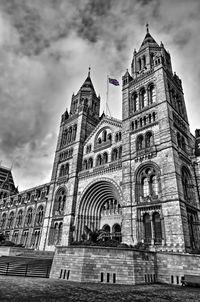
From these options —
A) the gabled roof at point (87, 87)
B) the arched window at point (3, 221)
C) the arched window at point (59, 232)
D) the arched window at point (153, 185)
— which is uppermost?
the gabled roof at point (87, 87)

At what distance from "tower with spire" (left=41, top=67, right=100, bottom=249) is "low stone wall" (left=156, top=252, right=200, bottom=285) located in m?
14.3

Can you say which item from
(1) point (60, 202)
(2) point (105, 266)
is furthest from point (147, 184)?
(1) point (60, 202)

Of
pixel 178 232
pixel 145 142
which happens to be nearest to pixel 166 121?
pixel 145 142

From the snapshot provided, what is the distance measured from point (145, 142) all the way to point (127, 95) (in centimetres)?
964

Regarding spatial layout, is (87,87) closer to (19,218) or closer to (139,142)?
(139,142)

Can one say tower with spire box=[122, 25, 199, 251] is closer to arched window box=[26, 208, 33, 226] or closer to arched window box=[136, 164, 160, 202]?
arched window box=[136, 164, 160, 202]

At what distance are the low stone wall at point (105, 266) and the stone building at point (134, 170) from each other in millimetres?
4298

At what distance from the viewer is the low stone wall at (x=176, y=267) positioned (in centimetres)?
1545

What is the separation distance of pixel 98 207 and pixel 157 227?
10941 mm

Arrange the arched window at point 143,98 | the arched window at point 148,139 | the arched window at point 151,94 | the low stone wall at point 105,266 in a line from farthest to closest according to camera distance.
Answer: the arched window at point 143,98
the arched window at point 151,94
the arched window at point 148,139
the low stone wall at point 105,266

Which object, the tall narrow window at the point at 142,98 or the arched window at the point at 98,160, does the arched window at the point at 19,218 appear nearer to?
the arched window at the point at 98,160

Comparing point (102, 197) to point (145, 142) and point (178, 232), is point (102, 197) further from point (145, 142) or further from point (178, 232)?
point (178, 232)

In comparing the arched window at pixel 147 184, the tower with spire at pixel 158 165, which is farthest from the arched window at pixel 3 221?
the arched window at pixel 147 184

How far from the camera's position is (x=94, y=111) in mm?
41625
